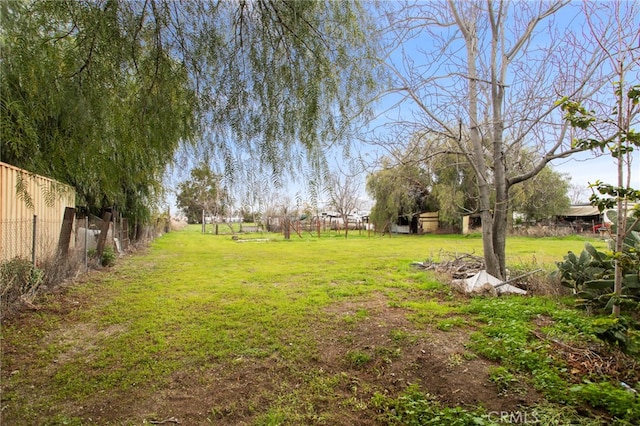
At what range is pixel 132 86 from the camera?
2.33 m

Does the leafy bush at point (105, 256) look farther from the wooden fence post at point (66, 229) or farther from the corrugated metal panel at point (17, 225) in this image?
the wooden fence post at point (66, 229)

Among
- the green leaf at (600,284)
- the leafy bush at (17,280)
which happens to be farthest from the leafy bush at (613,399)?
the leafy bush at (17,280)

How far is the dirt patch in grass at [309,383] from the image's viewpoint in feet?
8.33

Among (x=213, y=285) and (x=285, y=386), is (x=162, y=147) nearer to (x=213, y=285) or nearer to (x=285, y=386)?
(x=285, y=386)

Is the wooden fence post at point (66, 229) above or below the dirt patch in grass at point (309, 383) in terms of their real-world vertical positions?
above

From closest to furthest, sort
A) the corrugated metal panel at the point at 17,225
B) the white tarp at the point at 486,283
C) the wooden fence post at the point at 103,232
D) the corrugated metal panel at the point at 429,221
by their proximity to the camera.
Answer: the corrugated metal panel at the point at 17,225
the white tarp at the point at 486,283
the wooden fence post at the point at 103,232
the corrugated metal panel at the point at 429,221

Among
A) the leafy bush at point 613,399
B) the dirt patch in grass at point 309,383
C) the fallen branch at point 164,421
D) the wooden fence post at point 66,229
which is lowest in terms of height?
the fallen branch at point 164,421

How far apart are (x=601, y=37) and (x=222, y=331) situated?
6408mm

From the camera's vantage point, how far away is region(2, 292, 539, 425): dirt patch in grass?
8.33ft

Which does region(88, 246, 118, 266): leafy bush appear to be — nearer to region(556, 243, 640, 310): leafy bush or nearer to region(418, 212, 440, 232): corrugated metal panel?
region(556, 243, 640, 310): leafy bush

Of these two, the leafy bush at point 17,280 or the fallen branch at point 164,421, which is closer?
the fallen branch at point 164,421

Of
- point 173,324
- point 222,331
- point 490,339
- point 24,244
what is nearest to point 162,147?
point 222,331

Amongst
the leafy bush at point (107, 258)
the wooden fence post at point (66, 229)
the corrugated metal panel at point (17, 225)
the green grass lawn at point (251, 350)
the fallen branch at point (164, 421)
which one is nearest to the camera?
the fallen branch at point (164, 421)

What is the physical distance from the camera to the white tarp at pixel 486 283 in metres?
5.59
